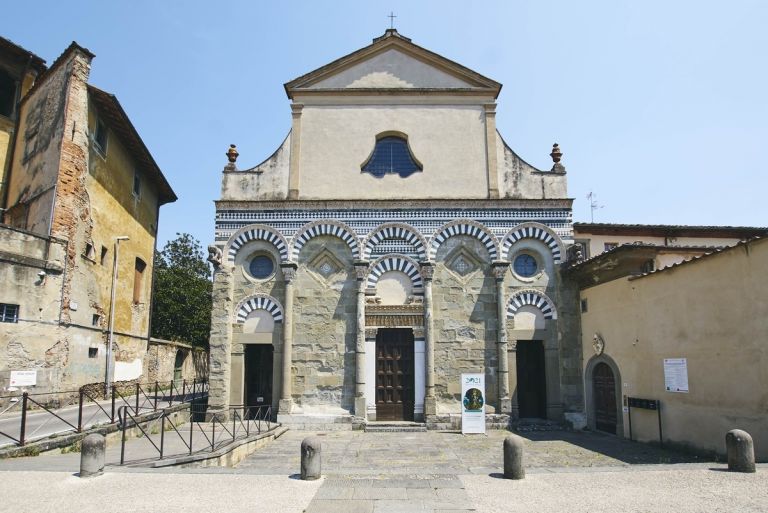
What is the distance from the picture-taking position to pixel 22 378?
44.3ft

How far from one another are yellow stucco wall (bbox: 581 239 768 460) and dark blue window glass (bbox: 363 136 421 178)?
741 centimetres

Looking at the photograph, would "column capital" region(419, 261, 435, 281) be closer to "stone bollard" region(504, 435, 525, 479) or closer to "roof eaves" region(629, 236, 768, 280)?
"roof eaves" region(629, 236, 768, 280)

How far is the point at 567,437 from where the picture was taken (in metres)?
14.2

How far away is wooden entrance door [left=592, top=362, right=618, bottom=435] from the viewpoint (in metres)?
14.7

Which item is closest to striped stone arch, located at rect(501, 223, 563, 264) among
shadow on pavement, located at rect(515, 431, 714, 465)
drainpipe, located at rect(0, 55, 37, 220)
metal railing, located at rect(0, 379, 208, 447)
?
shadow on pavement, located at rect(515, 431, 714, 465)

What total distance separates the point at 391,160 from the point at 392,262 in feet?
11.7

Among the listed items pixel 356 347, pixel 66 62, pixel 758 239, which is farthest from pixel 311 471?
pixel 66 62

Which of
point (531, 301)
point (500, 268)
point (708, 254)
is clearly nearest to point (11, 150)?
point (500, 268)

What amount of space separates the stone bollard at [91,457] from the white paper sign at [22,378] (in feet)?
22.0

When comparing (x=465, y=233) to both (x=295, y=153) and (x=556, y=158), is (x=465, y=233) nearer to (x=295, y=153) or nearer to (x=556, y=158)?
(x=556, y=158)

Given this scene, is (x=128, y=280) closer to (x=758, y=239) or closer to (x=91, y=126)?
(x=91, y=126)

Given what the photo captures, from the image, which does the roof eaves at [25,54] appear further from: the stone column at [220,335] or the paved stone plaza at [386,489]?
the paved stone plaza at [386,489]

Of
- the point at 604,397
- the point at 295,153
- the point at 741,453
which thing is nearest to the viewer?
the point at 741,453

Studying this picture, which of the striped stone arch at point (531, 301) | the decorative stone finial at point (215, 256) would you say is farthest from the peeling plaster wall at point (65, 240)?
the striped stone arch at point (531, 301)
